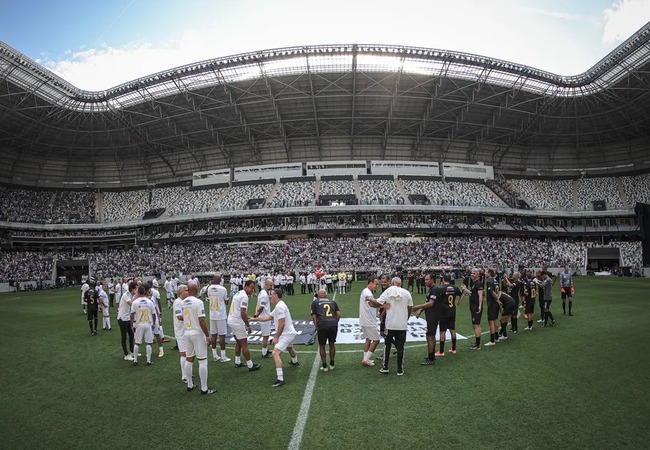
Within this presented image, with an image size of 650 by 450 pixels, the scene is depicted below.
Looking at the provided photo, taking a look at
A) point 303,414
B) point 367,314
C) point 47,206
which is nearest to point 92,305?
point 367,314

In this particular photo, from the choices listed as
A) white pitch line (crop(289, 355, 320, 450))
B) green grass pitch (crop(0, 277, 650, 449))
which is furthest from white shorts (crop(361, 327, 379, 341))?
white pitch line (crop(289, 355, 320, 450))

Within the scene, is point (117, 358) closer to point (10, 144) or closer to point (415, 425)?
point (415, 425)

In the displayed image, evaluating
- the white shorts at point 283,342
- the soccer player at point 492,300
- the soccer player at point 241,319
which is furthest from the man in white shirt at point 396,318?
the soccer player at point 492,300

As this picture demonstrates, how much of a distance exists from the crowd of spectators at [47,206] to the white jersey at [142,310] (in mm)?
57962

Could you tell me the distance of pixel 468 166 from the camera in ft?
195

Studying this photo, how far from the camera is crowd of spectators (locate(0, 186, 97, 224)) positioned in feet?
183

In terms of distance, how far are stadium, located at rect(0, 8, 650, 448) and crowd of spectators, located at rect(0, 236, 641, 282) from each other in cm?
28

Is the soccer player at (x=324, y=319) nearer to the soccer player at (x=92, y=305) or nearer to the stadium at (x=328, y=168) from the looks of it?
the soccer player at (x=92, y=305)

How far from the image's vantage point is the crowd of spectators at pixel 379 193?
5200cm

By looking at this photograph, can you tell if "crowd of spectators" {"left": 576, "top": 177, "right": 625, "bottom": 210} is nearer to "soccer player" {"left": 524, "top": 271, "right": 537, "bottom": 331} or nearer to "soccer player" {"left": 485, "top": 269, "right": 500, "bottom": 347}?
"soccer player" {"left": 524, "top": 271, "right": 537, "bottom": 331}

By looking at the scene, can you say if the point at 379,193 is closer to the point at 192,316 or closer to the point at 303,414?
the point at 192,316

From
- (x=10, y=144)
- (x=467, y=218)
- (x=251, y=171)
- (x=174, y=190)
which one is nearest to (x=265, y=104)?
(x=251, y=171)

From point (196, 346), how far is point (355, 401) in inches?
125

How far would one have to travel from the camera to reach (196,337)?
740 cm
